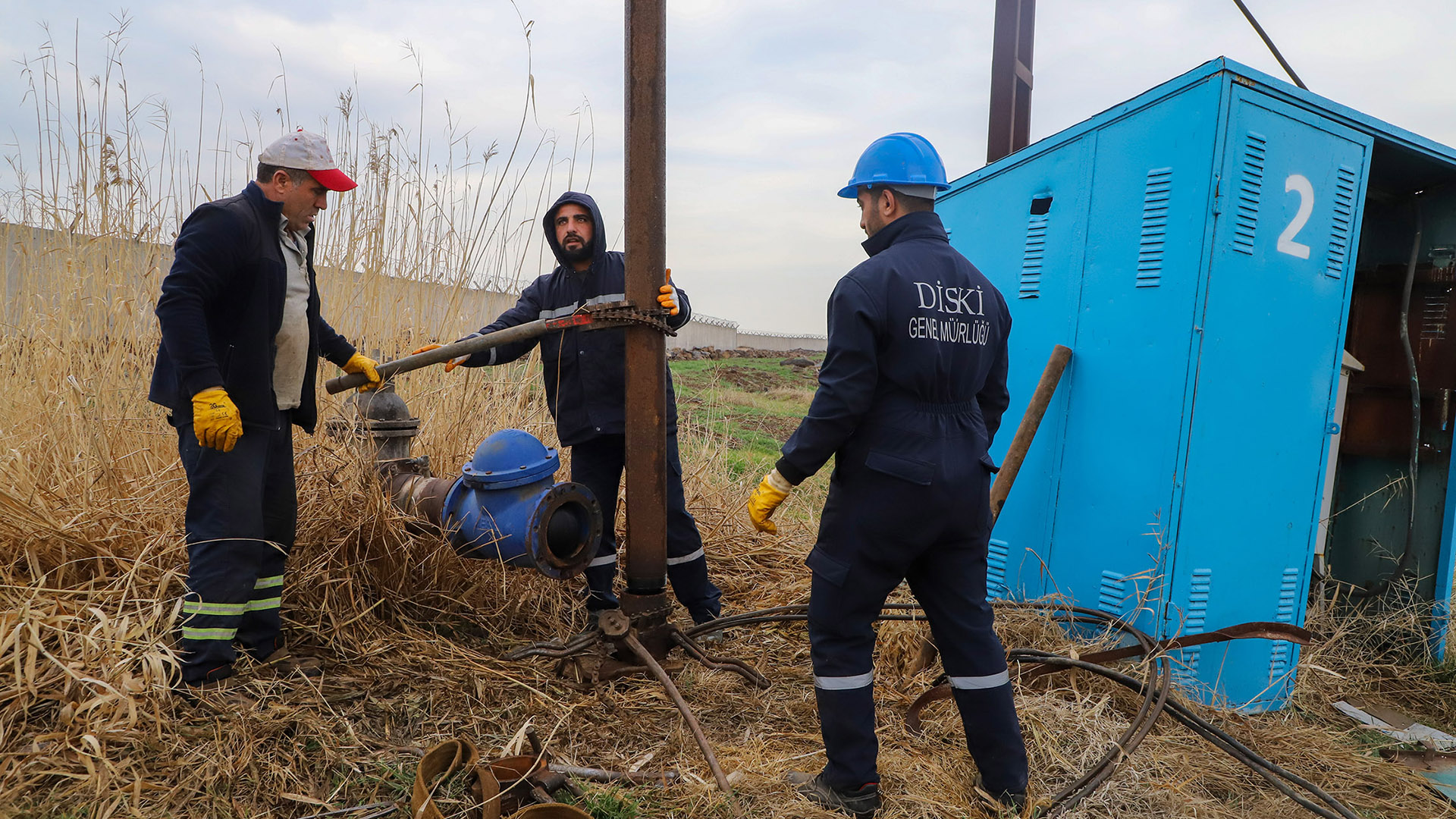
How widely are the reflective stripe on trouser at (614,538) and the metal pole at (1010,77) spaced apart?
2536mm

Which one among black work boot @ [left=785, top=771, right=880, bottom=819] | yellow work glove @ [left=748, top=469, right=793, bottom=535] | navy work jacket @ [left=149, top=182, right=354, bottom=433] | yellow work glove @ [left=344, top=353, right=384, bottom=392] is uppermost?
navy work jacket @ [left=149, top=182, right=354, bottom=433]

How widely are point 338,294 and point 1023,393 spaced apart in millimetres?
3530

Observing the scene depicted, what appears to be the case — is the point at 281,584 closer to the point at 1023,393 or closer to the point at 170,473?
the point at 170,473

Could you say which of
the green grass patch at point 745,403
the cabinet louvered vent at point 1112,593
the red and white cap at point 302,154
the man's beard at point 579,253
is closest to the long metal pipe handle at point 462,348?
the man's beard at point 579,253

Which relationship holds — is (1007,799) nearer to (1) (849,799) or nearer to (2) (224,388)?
(1) (849,799)

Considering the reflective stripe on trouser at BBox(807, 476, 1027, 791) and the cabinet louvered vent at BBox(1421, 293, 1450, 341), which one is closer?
the reflective stripe on trouser at BBox(807, 476, 1027, 791)

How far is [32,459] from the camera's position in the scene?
336cm

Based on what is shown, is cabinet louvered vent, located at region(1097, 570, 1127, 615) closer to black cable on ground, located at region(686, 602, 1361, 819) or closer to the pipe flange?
black cable on ground, located at region(686, 602, 1361, 819)

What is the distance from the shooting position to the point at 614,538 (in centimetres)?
388

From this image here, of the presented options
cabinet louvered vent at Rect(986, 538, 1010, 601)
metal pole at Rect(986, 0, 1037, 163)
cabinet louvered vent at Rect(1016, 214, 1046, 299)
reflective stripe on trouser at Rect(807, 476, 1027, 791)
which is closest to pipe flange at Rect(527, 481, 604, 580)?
reflective stripe on trouser at Rect(807, 476, 1027, 791)

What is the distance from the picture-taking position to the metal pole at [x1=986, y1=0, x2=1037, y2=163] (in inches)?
178

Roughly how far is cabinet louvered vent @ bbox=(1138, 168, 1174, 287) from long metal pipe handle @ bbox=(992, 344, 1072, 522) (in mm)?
459

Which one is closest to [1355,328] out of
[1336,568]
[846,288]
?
[1336,568]

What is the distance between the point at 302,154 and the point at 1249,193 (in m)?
3.60
